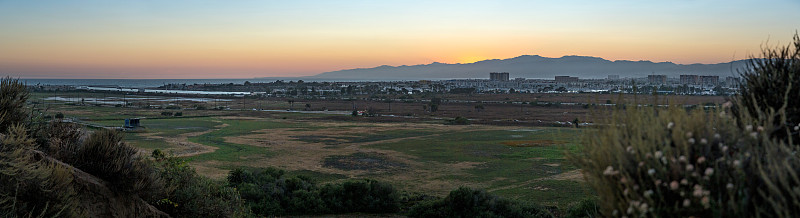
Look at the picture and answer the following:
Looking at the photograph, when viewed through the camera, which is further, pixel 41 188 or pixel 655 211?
pixel 41 188

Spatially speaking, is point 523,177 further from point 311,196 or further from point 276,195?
point 276,195

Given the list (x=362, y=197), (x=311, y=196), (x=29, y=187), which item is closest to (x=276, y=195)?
(x=311, y=196)

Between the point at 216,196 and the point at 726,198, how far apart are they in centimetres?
1065

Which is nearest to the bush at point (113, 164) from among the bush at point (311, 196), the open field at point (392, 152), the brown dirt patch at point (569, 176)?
the bush at point (311, 196)

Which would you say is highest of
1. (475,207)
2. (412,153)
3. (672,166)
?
(672,166)

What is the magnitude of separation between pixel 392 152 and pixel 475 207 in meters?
22.4

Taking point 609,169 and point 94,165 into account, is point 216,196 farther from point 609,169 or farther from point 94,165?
point 609,169

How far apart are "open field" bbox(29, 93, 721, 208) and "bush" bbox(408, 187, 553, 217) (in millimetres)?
2445

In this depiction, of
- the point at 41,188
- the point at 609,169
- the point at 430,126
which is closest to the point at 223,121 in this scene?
the point at 430,126

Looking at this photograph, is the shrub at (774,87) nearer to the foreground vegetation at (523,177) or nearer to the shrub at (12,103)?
the foreground vegetation at (523,177)

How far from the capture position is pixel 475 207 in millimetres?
17578

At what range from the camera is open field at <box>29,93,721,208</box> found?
1086 inches

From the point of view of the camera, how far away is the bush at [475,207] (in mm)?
17438

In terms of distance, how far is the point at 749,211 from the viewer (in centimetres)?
398
